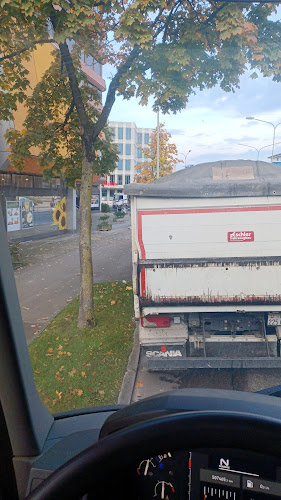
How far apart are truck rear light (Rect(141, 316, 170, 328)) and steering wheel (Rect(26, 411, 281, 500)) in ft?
11.2

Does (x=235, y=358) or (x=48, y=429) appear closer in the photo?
(x=48, y=429)

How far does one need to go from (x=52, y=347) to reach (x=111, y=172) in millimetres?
3678

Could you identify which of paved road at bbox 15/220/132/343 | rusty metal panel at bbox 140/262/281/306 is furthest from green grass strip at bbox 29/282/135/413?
rusty metal panel at bbox 140/262/281/306

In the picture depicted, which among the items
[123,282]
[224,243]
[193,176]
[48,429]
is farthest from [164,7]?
[123,282]

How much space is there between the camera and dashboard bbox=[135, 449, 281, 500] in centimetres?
102

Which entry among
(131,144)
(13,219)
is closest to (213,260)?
(131,144)

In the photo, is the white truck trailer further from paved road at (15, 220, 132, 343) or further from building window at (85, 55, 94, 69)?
building window at (85, 55, 94, 69)

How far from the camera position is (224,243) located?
4.20m

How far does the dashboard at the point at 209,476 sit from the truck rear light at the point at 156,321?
3286 millimetres

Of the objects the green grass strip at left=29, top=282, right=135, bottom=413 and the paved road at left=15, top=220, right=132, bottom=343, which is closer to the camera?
the green grass strip at left=29, top=282, right=135, bottom=413

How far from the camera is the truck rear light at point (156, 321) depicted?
4465 mm

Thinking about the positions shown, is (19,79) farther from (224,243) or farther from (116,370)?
(116,370)

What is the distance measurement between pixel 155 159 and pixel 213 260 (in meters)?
1.25

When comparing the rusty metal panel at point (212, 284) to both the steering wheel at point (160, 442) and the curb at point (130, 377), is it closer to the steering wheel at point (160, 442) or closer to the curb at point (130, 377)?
the curb at point (130, 377)
